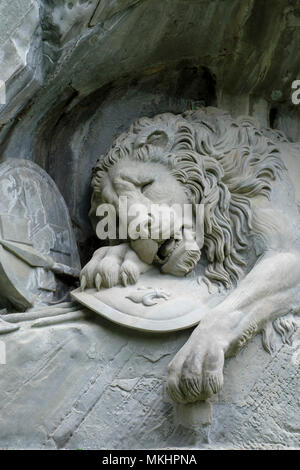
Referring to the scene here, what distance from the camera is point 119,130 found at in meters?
3.19

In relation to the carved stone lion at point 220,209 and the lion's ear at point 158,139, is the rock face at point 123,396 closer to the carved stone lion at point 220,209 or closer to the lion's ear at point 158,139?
the carved stone lion at point 220,209

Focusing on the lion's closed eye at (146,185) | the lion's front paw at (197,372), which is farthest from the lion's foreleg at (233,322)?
the lion's closed eye at (146,185)

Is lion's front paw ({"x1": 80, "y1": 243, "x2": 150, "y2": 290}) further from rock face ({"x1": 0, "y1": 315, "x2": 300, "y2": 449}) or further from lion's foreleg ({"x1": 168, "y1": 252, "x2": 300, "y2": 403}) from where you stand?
lion's foreleg ({"x1": 168, "y1": 252, "x2": 300, "y2": 403})

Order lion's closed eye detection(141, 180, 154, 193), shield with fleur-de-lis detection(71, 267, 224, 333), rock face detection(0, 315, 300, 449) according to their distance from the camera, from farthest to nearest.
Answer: lion's closed eye detection(141, 180, 154, 193), shield with fleur-de-lis detection(71, 267, 224, 333), rock face detection(0, 315, 300, 449)

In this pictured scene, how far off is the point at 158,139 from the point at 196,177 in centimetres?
21

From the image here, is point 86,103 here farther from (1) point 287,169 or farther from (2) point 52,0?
(1) point 287,169

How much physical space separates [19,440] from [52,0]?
1.42 m

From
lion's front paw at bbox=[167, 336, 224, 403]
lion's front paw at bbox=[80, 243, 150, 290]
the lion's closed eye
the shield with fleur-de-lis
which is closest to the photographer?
lion's front paw at bbox=[167, 336, 224, 403]

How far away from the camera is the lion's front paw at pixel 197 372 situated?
2.34 m

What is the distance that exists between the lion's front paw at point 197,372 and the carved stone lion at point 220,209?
0.06 meters

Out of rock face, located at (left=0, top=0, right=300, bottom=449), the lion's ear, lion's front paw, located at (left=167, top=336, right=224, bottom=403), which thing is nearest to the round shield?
rock face, located at (left=0, top=0, right=300, bottom=449)

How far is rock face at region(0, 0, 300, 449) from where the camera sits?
8.12 ft

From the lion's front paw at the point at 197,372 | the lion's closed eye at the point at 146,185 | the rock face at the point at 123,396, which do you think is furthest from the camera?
the lion's closed eye at the point at 146,185

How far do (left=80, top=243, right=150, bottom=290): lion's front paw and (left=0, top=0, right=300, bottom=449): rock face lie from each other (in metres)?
0.13
